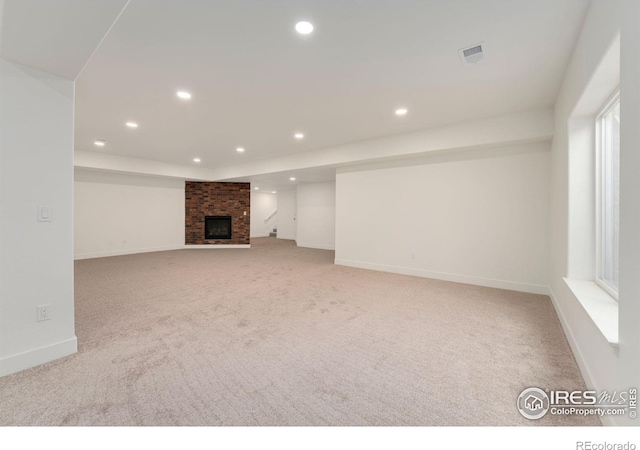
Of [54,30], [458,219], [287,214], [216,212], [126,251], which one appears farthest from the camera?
[287,214]

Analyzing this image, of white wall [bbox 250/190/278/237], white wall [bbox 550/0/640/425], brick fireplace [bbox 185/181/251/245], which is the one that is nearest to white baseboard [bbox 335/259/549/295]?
white wall [bbox 550/0/640/425]

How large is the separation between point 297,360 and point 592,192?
3.05 m

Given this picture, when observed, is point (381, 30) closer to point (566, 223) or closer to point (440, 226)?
point (566, 223)

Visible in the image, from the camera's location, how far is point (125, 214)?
750 centimetres

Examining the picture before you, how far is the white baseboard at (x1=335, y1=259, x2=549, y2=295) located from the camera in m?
3.99

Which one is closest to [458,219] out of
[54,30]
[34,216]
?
→ [54,30]

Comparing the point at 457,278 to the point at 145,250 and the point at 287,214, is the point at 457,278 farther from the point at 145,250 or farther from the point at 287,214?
the point at 145,250

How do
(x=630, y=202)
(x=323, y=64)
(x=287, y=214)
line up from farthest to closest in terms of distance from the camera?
1. (x=287, y=214)
2. (x=323, y=64)
3. (x=630, y=202)

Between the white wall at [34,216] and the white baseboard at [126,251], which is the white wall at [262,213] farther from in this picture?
the white wall at [34,216]

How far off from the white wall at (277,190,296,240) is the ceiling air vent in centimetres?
905

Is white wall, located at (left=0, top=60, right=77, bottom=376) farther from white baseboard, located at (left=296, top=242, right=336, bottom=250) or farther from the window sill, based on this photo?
white baseboard, located at (left=296, top=242, right=336, bottom=250)

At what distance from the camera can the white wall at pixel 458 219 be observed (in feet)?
13.1

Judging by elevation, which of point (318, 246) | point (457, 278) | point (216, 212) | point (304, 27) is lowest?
point (457, 278)

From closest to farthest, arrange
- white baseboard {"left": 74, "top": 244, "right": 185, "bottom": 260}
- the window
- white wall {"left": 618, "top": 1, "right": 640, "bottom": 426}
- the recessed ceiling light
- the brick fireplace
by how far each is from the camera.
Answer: white wall {"left": 618, "top": 1, "right": 640, "bottom": 426}
the recessed ceiling light
the window
white baseboard {"left": 74, "top": 244, "right": 185, "bottom": 260}
the brick fireplace
